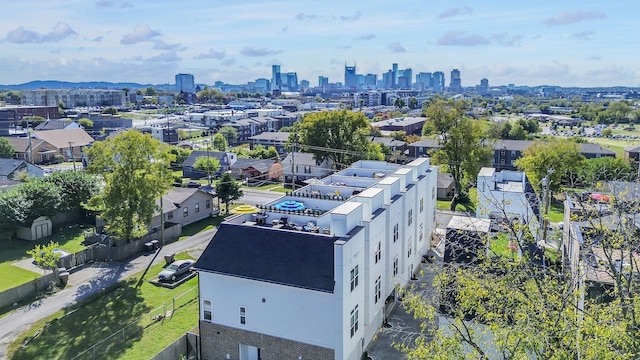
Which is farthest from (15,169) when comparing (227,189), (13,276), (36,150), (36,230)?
(13,276)

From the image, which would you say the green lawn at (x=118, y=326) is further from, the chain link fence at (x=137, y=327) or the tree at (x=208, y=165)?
the tree at (x=208, y=165)

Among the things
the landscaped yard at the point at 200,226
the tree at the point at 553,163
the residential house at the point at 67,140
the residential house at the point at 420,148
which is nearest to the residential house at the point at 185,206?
the landscaped yard at the point at 200,226

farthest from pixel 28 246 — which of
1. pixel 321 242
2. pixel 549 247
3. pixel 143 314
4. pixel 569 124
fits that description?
pixel 569 124

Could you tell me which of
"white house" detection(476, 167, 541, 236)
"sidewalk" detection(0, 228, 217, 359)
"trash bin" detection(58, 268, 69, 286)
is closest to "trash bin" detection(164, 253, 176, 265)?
"sidewalk" detection(0, 228, 217, 359)

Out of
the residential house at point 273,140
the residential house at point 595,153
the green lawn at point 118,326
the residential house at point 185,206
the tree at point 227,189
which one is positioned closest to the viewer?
the green lawn at point 118,326

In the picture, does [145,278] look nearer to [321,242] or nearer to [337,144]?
[321,242]

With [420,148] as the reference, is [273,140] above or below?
above

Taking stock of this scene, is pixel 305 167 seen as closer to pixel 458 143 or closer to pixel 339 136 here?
pixel 339 136
